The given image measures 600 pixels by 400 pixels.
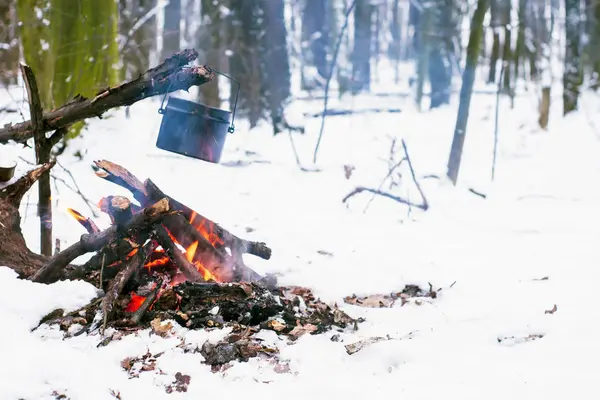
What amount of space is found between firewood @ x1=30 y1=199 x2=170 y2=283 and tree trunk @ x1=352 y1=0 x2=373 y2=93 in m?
19.2

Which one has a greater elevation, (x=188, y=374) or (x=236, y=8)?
(x=236, y=8)

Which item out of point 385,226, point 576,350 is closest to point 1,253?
point 576,350

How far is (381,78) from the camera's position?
116 feet

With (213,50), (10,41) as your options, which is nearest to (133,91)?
(10,41)

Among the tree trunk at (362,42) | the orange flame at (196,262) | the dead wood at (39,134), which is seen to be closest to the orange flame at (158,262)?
the orange flame at (196,262)

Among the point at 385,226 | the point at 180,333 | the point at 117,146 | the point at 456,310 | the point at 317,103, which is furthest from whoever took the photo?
the point at 317,103

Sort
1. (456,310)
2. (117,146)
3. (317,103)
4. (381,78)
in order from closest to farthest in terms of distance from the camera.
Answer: (456,310) < (117,146) < (317,103) < (381,78)

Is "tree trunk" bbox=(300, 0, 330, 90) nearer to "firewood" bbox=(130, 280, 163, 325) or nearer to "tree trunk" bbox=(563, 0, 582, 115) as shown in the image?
"tree trunk" bbox=(563, 0, 582, 115)

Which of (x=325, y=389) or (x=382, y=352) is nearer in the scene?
(x=325, y=389)

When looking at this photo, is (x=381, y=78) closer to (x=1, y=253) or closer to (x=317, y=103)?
(x=317, y=103)

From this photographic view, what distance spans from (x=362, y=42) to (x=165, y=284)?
21.1m

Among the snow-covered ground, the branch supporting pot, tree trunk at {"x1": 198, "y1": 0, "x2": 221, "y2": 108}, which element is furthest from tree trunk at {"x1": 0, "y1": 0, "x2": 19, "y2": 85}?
the branch supporting pot

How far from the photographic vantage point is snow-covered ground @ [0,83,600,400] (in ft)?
8.33

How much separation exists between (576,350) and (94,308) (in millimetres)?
2513
